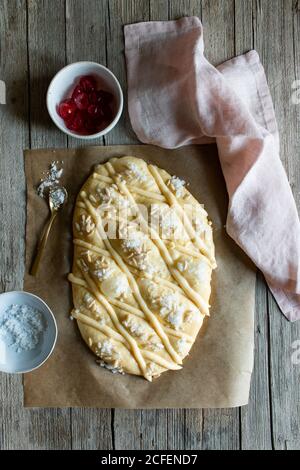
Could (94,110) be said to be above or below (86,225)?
above

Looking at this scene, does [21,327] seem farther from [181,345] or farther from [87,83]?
[87,83]

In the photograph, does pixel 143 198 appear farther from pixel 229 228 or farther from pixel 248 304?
pixel 248 304

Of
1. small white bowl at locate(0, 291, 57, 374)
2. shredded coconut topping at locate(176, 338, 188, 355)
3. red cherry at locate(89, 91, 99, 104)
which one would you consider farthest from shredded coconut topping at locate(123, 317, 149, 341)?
red cherry at locate(89, 91, 99, 104)

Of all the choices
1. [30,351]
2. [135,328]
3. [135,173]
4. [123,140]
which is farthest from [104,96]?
[30,351]

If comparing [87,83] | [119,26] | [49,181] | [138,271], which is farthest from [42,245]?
[119,26]

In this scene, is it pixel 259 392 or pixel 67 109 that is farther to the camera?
pixel 259 392

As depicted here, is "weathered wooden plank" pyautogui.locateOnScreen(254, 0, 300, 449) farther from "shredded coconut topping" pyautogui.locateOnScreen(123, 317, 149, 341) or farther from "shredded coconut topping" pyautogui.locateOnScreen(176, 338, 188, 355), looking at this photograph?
"shredded coconut topping" pyautogui.locateOnScreen(123, 317, 149, 341)

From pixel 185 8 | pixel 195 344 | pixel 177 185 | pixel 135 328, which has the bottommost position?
pixel 195 344

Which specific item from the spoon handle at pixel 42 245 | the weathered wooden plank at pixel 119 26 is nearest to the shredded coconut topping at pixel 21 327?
the spoon handle at pixel 42 245
